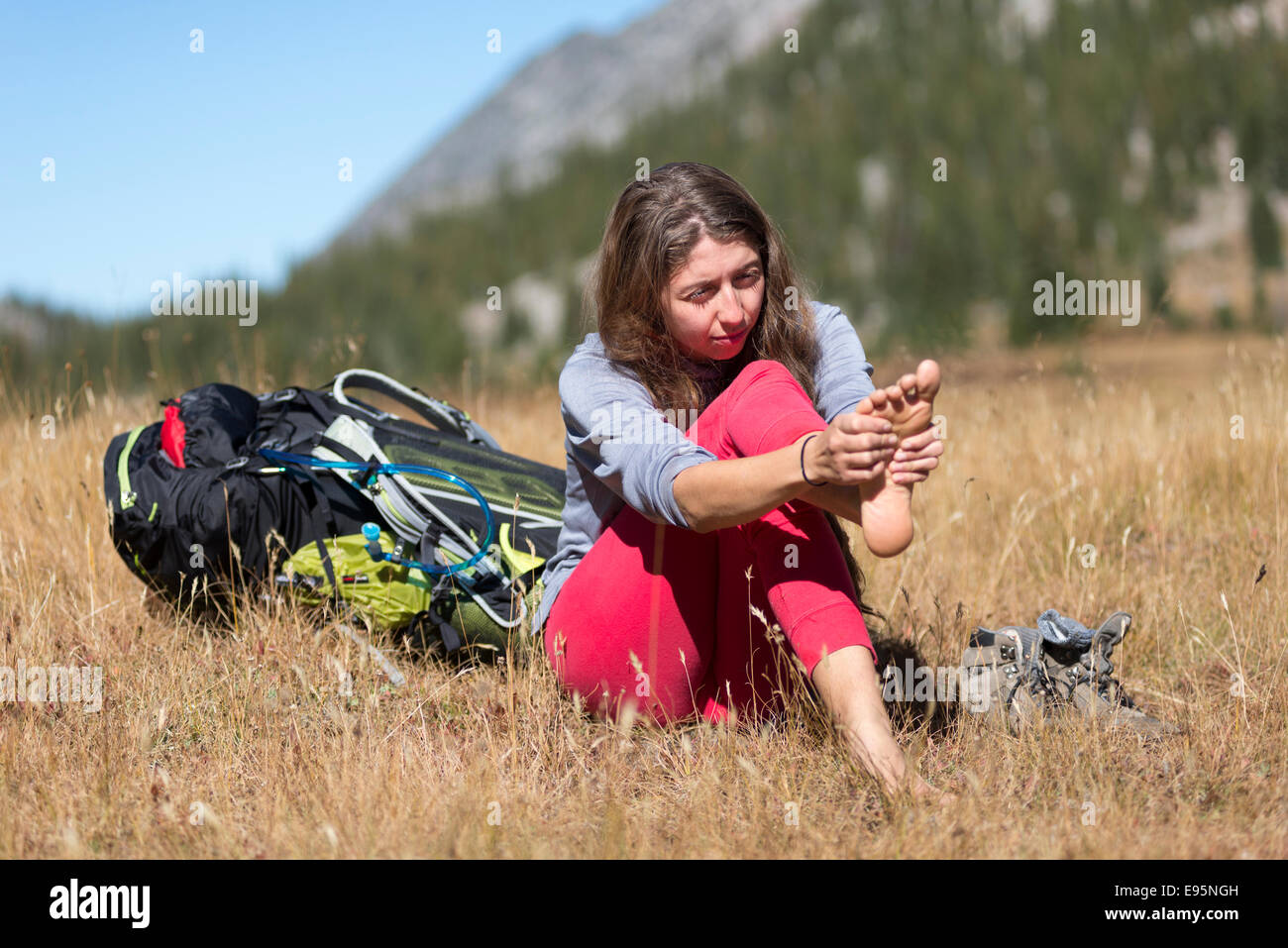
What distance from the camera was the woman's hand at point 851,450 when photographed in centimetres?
187

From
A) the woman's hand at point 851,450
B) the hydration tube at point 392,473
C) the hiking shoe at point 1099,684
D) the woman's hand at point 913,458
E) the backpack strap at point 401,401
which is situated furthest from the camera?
the backpack strap at point 401,401

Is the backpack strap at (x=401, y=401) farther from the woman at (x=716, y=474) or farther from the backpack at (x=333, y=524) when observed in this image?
the woman at (x=716, y=474)

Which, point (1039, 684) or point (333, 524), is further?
point (333, 524)

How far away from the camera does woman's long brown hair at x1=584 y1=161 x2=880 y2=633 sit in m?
2.36

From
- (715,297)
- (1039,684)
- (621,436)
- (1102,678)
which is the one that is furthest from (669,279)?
(1102,678)

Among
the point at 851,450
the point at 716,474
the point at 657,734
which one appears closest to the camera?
the point at 851,450

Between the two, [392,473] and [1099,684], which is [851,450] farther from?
[392,473]

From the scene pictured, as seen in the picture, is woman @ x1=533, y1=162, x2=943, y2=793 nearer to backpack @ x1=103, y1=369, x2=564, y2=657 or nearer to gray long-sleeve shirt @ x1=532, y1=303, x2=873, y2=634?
gray long-sleeve shirt @ x1=532, y1=303, x2=873, y2=634

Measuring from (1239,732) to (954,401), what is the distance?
14.5 ft

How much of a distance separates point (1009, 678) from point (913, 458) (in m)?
0.87

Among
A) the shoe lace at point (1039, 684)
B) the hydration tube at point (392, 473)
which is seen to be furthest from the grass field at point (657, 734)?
the hydration tube at point (392, 473)

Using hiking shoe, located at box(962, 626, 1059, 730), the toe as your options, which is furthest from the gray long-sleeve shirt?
hiking shoe, located at box(962, 626, 1059, 730)

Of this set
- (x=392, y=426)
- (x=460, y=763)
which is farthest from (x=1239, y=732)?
(x=392, y=426)

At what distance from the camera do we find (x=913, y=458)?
2010mm
